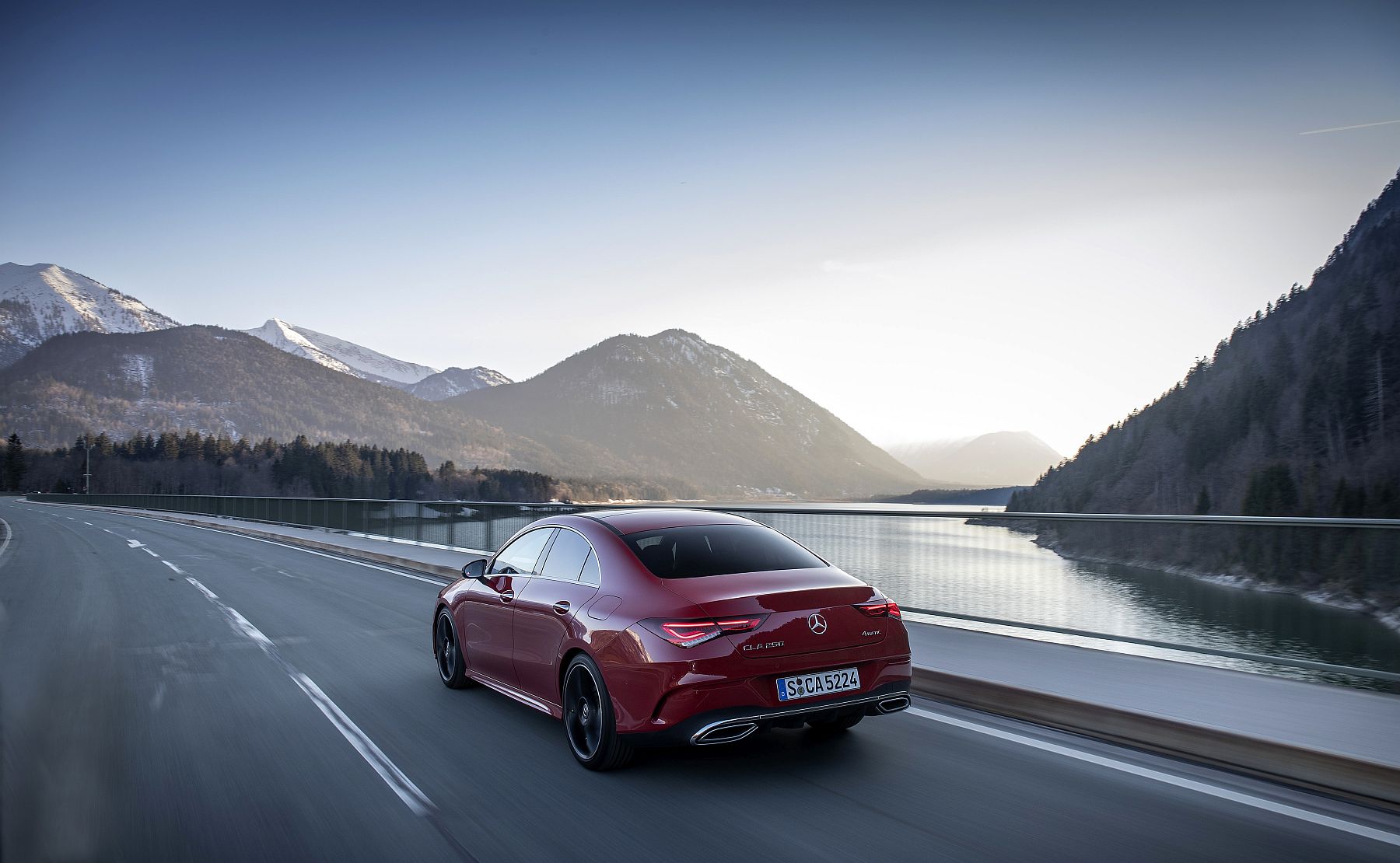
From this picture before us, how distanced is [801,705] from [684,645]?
0.71 meters

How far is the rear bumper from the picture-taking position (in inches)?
188

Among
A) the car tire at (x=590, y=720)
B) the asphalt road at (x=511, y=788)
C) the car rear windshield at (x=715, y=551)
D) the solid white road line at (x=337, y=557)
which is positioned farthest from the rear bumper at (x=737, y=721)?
the solid white road line at (x=337, y=557)

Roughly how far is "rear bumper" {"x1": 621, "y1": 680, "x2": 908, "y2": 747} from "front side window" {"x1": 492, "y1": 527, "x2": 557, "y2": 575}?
6.27 ft

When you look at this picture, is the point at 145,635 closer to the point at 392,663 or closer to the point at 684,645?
the point at 392,663

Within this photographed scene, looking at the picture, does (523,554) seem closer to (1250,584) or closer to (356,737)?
(356,737)

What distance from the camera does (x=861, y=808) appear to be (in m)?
4.56

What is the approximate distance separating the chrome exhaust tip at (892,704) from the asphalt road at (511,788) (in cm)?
33

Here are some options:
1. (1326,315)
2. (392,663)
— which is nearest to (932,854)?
(392,663)

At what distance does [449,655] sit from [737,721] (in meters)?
3.73

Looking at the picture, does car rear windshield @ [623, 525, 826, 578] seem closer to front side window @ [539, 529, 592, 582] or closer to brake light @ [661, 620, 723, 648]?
front side window @ [539, 529, 592, 582]

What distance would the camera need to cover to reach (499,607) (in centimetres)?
675

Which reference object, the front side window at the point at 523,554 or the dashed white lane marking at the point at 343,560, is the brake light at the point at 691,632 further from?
the dashed white lane marking at the point at 343,560

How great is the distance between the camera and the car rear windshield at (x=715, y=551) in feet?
18.2

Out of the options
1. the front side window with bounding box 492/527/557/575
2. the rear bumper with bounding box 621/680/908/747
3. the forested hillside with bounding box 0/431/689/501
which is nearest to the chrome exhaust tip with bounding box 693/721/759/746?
the rear bumper with bounding box 621/680/908/747
